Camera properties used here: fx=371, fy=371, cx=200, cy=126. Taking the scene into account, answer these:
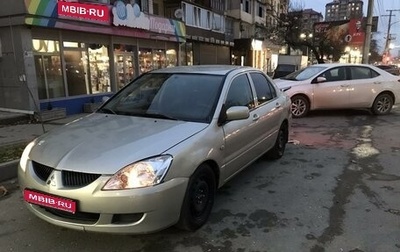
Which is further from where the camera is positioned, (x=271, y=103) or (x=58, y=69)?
(x=58, y=69)

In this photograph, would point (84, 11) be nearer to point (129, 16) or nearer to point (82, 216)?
point (129, 16)

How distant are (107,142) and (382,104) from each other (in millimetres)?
10038

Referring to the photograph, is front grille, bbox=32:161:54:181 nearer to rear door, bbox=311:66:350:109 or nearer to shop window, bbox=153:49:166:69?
rear door, bbox=311:66:350:109

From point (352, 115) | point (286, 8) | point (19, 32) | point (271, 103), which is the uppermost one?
point (286, 8)

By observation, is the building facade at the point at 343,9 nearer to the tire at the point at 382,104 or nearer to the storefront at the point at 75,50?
the storefront at the point at 75,50

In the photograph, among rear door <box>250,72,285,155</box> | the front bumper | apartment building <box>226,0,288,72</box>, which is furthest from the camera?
apartment building <box>226,0,288,72</box>

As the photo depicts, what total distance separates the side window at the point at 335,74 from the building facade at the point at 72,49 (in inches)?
291

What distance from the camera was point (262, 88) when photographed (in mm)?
5602

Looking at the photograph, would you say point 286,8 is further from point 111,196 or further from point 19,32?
point 111,196

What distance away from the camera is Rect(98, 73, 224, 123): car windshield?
13.6 ft

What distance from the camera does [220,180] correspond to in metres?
4.16

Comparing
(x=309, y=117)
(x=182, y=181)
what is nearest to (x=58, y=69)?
(x=309, y=117)

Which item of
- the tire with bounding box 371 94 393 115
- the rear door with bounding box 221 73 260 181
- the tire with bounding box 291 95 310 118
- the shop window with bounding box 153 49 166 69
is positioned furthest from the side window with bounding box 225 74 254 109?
the shop window with bounding box 153 49 166 69

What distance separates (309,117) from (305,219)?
7.38 metres
